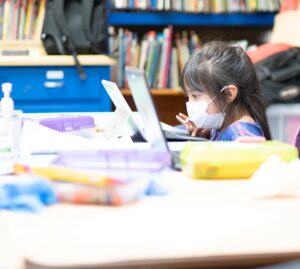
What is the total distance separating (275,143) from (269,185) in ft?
0.79

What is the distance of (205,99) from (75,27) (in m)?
1.67

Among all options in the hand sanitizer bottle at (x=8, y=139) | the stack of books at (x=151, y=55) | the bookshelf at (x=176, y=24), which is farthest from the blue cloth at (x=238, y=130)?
the stack of books at (x=151, y=55)

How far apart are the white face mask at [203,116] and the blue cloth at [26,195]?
896mm

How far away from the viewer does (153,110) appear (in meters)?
1.16

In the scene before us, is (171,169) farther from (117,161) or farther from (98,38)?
(98,38)

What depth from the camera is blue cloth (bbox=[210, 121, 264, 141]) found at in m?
1.71

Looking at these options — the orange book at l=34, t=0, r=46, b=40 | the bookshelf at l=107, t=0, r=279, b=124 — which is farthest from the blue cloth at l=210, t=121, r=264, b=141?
the orange book at l=34, t=0, r=46, b=40

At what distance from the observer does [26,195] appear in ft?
2.91

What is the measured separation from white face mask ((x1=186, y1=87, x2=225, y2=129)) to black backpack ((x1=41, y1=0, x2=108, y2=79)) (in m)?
1.53

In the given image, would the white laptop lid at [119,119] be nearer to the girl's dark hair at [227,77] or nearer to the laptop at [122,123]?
the laptop at [122,123]

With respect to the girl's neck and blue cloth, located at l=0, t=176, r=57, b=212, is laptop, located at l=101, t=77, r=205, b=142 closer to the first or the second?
the girl's neck

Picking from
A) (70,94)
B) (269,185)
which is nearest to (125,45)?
(70,94)

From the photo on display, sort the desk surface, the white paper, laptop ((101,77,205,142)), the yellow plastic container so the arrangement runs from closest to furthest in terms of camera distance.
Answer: the desk surface → the yellow plastic container → the white paper → laptop ((101,77,205,142))

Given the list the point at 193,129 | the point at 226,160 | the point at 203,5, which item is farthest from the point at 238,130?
the point at 203,5
